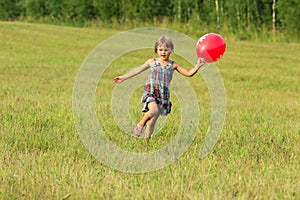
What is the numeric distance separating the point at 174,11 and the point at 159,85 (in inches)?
1424

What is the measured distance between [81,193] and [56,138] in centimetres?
208

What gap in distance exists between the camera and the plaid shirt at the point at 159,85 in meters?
5.78

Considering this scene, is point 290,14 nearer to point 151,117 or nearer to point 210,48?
point 151,117

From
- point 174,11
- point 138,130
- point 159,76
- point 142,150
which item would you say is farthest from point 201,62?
point 174,11

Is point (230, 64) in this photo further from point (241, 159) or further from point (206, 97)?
point (241, 159)

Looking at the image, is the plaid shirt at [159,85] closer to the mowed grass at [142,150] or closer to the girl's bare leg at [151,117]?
the girl's bare leg at [151,117]

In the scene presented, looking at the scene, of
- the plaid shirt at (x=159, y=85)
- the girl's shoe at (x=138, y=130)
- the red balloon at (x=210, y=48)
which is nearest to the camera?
the red balloon at (x=210, y=48)

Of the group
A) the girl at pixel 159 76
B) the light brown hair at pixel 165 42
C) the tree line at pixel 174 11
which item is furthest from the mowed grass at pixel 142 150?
the tree line at pixel 174 11

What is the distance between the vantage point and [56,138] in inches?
240

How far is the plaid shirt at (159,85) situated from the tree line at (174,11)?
28068 mm

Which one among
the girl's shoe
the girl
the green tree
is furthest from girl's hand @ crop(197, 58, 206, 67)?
the green tree

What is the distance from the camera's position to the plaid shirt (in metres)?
5.78

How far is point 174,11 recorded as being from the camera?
41.4m

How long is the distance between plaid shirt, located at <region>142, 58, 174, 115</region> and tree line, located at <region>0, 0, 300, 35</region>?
28.1 m
